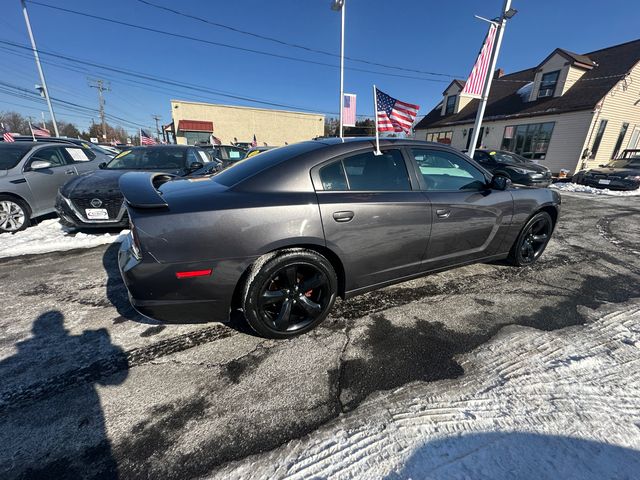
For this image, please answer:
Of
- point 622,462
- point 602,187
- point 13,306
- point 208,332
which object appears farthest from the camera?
point 602,187

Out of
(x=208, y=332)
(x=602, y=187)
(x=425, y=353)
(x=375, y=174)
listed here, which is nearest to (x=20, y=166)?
(x=208, y=332)

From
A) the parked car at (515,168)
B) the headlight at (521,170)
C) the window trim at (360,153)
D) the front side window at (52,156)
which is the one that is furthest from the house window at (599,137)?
Result: the front side window at (52,156)

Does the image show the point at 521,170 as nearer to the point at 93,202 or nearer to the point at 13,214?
the point at 93,202

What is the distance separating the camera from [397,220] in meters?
2.40

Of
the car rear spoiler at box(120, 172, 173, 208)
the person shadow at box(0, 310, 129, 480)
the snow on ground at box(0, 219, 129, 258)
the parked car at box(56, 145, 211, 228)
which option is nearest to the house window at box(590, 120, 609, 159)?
the parked car at box(56, 145, 211, 228)

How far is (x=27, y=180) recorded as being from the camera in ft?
15.1

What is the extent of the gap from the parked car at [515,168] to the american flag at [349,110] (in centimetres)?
624

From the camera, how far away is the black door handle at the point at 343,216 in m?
2.15

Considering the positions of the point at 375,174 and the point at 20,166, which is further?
the point at 20,166

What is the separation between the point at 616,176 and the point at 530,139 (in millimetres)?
6085

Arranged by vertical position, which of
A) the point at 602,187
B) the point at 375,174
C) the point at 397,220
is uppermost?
the point at 375,174

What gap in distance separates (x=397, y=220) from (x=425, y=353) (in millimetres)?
1072

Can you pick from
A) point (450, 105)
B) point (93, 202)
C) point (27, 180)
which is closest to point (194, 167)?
point (93, 202)

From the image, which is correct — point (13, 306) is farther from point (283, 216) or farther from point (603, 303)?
point (603, 303)
